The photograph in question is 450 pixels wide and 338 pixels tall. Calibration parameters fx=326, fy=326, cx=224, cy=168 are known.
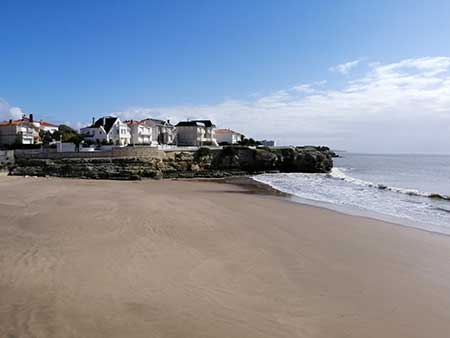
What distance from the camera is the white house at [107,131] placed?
164 ft

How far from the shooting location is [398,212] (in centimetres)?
1750

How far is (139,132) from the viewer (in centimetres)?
5919

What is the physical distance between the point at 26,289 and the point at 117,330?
2.81 meters

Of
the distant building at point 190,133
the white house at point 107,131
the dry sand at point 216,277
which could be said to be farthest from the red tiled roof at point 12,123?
the dry sand at point 216,277

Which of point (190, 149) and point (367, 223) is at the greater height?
point (190, 149)

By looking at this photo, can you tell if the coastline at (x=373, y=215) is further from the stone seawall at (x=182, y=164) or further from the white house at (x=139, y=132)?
the white house at (x=139, y=132)

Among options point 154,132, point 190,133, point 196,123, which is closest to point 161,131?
point 154,132

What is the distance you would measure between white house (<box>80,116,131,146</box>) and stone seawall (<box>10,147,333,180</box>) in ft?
45.1

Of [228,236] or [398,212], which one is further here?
[398,212]

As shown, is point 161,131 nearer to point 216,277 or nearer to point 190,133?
point 190,133

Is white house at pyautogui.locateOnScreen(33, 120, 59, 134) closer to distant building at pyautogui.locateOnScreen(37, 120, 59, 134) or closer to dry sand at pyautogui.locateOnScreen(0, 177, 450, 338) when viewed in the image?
distant building at pyautogui.locateOnScreen(37, 120, 59, 134)

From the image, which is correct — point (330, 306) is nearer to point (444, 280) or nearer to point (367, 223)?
point (444, 280)

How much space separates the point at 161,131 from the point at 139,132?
257 inches

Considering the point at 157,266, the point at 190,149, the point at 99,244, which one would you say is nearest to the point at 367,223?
the point at 157,266
